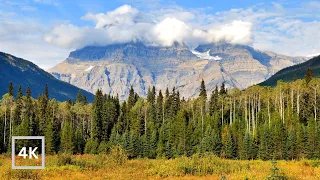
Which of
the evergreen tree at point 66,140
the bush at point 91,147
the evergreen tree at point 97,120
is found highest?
the evergreen tree at point 97,120

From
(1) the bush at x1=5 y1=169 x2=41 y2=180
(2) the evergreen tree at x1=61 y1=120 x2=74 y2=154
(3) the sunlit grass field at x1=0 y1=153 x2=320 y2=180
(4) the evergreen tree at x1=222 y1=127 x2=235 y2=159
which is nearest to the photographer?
(1) the bush at x1=5 y1=169 x2=41 y2=180

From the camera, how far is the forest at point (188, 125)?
97.1m

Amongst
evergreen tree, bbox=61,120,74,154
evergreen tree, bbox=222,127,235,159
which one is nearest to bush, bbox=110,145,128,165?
evergreen tree, bbox=222,127,235,159

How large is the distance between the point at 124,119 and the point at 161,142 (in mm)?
23370

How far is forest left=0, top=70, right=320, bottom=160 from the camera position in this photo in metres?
97.1

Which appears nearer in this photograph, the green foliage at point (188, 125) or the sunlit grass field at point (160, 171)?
the sunlit grass field at point (160, 171)

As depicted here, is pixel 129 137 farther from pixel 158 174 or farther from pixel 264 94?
pixel 158 174

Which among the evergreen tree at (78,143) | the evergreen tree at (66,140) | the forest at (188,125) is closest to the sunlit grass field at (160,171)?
the forest at (188,125)

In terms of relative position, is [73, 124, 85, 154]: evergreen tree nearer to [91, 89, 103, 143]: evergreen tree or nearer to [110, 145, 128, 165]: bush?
[91, 89, 103, 143]: evergreen tree

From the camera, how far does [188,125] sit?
376 feet

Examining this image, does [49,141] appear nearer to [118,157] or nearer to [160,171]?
[118,157]

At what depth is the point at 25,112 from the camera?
127 meters

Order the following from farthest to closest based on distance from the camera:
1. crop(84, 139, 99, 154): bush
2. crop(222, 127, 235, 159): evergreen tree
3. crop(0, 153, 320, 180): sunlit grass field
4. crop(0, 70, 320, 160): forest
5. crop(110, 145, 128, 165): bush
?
1. crop(84, 139, 99, 154): bush
2. crop(222, 127, 235, 159): evergreen tree
3. crop(0, 70, 320, 160): forest
4. crop(110, 145, 128, 165): bush
5. crop(0, 153, 320, 180): sunlit grass field

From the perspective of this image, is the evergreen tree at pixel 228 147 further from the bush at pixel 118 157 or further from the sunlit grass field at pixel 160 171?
the bush at pixel 118 157
